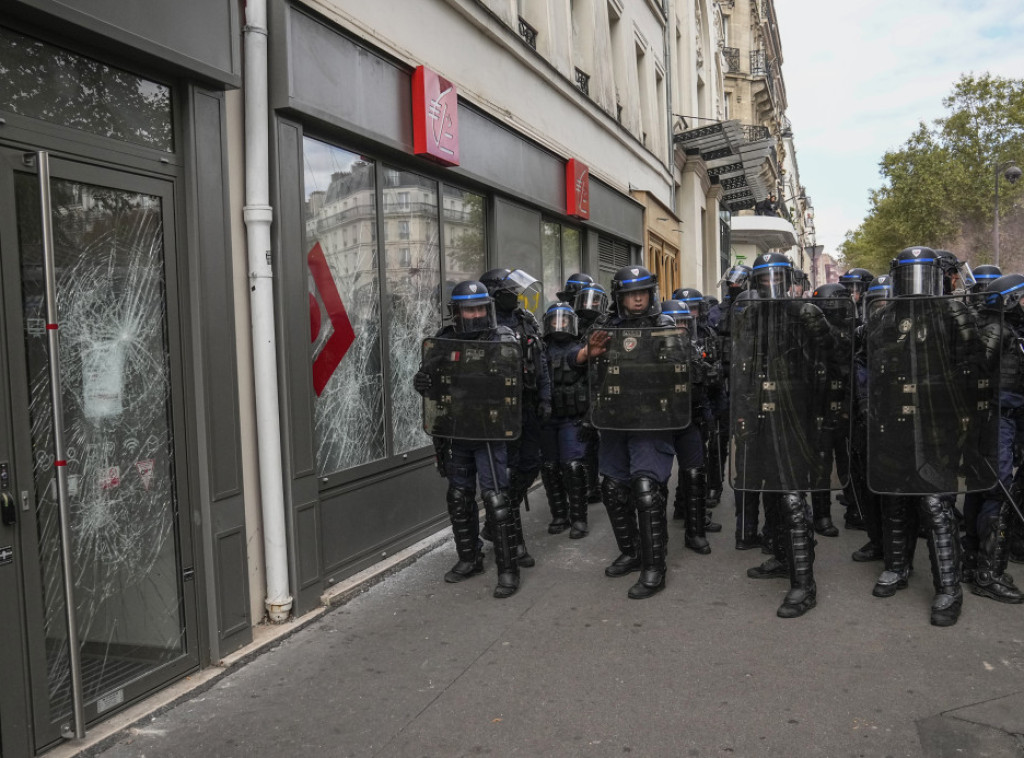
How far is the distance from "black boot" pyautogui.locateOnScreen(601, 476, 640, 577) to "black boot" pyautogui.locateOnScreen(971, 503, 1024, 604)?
1948 mm

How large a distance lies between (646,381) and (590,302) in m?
1.50

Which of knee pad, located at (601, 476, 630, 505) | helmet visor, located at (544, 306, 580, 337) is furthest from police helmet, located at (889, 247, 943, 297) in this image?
helmet visor, located at (544, 306, 580, 337)

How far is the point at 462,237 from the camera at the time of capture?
25.8 feet

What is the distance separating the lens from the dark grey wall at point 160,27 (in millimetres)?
3337

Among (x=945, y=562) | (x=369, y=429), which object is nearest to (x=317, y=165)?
(x=369, y=429)

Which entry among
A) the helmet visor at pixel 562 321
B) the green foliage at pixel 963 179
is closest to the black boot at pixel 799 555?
the helmet visor at pixel 562 321

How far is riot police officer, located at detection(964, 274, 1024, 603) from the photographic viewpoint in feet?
16.0

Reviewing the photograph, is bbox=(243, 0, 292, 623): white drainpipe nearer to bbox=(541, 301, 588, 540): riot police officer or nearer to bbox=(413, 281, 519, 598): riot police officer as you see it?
bbox=(413, 281, 519, 598): riot police officer

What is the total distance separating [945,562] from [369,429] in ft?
12.0

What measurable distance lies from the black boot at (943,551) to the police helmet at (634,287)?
6.12 ft

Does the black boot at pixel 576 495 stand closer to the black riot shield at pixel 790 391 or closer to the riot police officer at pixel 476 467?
the riot police officer at pixel 476 467

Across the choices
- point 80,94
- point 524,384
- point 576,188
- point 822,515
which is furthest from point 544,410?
point 576,188

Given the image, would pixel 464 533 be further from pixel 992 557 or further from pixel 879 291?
pixel 879 291

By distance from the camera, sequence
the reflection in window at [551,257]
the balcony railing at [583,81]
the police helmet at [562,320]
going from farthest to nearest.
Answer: the balcony railing at [583,81]
the reflection in window at [551,257]
the police helmet at [562,320]
